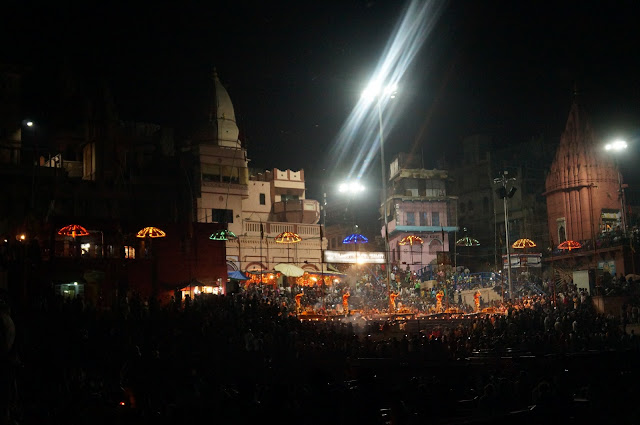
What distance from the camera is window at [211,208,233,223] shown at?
4250 cm

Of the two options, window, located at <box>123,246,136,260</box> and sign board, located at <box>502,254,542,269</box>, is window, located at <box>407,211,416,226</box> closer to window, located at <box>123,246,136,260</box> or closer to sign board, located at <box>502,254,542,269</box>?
sign board, located at <box>502,254,542,269</box>

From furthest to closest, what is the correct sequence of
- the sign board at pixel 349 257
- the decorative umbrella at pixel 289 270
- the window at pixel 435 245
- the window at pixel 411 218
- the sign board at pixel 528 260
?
the window at pixel 411 218
the window at pixel 435 245
the sign board at pixel 528 260
the decorative umbrella at pixel 289 270
the sign board at pixel 349 257

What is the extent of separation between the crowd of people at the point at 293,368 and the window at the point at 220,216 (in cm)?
1542

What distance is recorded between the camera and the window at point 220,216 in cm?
4250

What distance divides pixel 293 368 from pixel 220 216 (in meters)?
27.3

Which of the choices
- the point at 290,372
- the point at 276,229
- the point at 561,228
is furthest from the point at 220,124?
the point at 290,372

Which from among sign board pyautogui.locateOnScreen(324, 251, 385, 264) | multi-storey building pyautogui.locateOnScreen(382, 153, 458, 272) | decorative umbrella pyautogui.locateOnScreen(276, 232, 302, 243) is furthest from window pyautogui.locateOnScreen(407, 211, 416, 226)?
decorative umbrella pyautogui.locateOnScreen(276, 232, 302, 243)

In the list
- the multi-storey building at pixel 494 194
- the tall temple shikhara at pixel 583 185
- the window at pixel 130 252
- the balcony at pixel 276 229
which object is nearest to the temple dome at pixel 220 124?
the balcony at pixel 276 229

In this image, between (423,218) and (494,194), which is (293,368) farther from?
(494,194)

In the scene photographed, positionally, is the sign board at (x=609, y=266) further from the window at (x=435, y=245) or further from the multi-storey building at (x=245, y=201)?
the window at (x=435, y=245)

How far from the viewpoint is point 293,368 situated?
16.4 m

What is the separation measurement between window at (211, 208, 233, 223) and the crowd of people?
1542 cm

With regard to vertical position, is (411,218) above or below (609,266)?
above

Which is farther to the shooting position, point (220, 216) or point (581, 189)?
point (581, 189)
